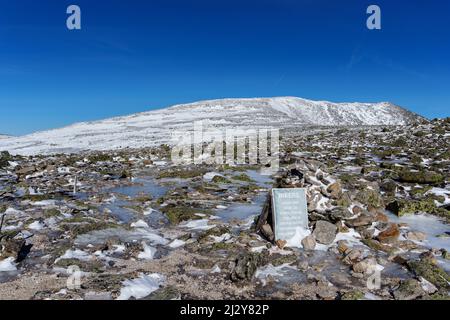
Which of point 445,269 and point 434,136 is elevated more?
point 434,136

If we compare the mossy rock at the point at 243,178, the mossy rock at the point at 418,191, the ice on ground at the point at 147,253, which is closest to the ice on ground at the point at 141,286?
the ice on ground at the point at 147,253

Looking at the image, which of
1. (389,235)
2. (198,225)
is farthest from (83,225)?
(389,235)

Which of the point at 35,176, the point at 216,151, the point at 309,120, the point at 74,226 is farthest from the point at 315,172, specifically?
the point at 309,120

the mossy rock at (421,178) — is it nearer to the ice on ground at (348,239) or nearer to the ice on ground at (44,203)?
the ice on ground at (348,239)

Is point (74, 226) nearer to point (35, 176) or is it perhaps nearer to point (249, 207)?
point (249, 207)

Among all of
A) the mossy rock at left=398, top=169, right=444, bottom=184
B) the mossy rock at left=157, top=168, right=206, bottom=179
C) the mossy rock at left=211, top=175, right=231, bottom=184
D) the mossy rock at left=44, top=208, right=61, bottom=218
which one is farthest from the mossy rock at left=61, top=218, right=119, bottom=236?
the mossy rock at left=398, top=169, right=444, bottom=184

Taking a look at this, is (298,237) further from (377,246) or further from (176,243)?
(176,243)
